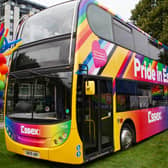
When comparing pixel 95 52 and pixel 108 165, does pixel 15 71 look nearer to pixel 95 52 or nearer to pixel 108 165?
pixel 95 52

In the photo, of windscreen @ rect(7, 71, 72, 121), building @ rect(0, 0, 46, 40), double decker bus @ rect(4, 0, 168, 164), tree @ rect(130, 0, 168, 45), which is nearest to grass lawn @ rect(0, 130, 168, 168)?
double decker bus @ rect(4, 0, 168, 164)

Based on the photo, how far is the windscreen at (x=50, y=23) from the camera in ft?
19.0

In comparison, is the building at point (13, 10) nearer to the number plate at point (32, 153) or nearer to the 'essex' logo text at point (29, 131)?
the 'essex' logo text at point (29, 131)

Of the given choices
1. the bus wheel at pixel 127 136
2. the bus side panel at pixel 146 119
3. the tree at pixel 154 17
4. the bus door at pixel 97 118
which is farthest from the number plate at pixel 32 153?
the tree at pixel 154 17

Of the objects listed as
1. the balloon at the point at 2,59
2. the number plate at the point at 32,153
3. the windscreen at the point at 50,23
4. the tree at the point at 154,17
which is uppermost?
the tree at the point at 154,17

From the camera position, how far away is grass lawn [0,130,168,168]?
18.7 ft

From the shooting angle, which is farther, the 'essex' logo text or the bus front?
the 'essex' logo text

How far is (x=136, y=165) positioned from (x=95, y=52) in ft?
10.1

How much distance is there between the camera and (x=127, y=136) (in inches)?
280

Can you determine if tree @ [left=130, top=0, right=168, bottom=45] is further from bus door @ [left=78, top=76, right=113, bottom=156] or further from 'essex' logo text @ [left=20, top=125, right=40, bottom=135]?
'essex' logo text @ [left=20, top=125, right=40, bottom=135]

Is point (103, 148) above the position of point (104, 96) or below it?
below

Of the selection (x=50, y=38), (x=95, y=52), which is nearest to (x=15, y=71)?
(x=50, y=38)

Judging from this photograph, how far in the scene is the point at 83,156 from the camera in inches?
205

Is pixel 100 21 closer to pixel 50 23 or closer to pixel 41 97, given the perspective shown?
pixel 50 23
